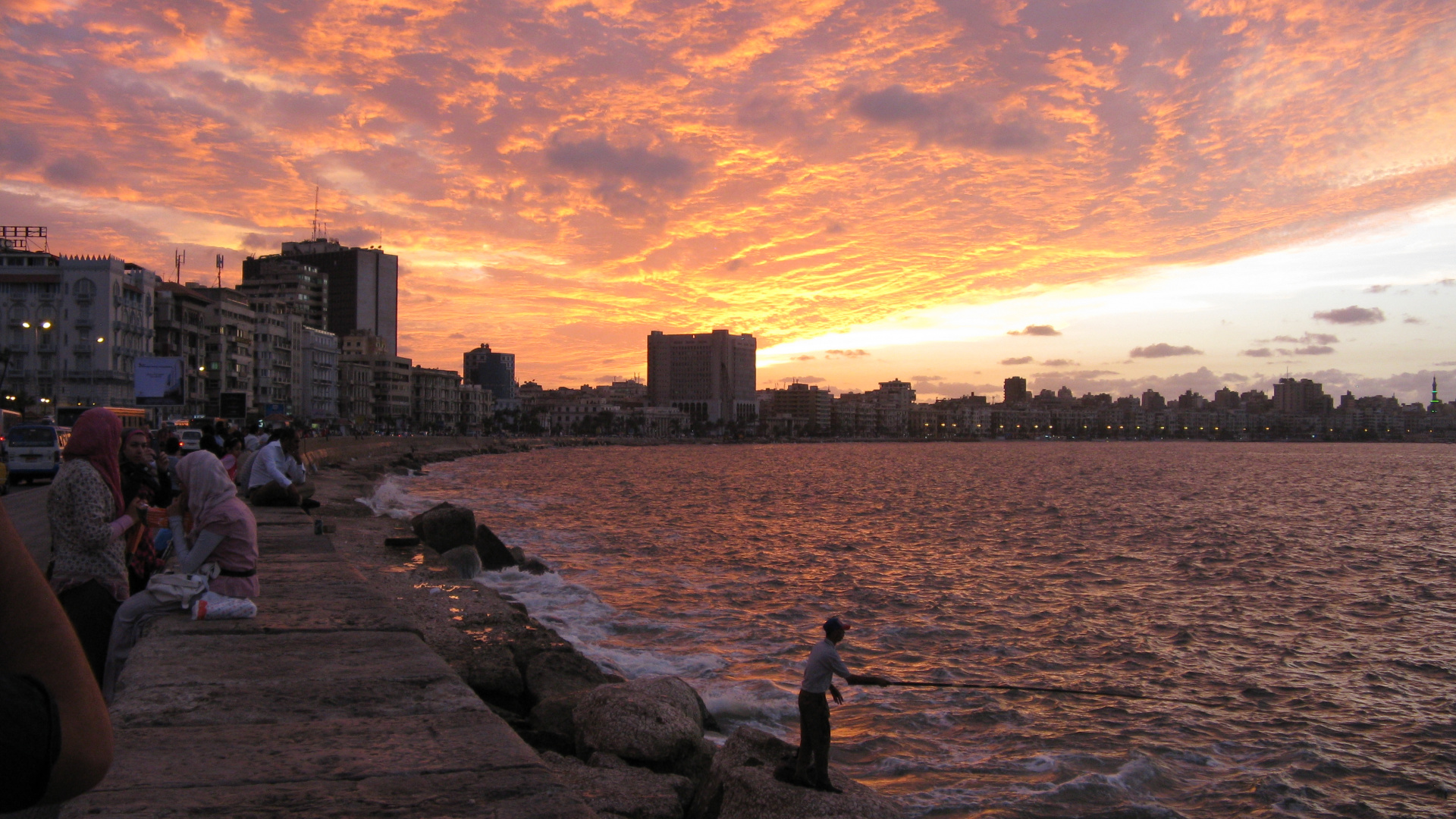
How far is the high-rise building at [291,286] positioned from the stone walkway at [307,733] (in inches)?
5920

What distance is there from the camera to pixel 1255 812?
369 inches

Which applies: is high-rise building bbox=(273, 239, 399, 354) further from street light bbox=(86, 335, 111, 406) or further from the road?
the road

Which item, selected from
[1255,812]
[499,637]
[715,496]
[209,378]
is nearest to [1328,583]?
[1255,812]

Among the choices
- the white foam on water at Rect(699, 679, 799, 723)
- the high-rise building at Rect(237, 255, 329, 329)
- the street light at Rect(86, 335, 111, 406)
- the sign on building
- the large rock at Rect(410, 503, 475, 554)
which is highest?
the high-rise building at Rect(237, 255, 329, 329)

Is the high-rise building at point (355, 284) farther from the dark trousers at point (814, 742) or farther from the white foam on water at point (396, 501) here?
the dark trousers at point (814, 742)

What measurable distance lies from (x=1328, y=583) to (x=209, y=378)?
4032 inches

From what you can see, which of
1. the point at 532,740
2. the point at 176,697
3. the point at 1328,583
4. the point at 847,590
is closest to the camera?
the point at 176,697

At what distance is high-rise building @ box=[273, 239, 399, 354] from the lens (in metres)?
186

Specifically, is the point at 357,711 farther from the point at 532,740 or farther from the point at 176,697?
the point at 532,740

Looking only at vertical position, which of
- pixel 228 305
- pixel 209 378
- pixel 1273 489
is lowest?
pixel 1273 489

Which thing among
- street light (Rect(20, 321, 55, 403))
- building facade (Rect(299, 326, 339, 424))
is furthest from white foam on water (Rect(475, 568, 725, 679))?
building facade (Rect(299, 326, 339, 424))

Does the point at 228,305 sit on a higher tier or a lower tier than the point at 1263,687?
higher

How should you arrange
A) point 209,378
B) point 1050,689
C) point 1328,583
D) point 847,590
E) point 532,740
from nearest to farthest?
point 532,740 < point 1050,689 < point 847,590 < point 1328,583 < point 209,378

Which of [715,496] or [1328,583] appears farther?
[715,496]
